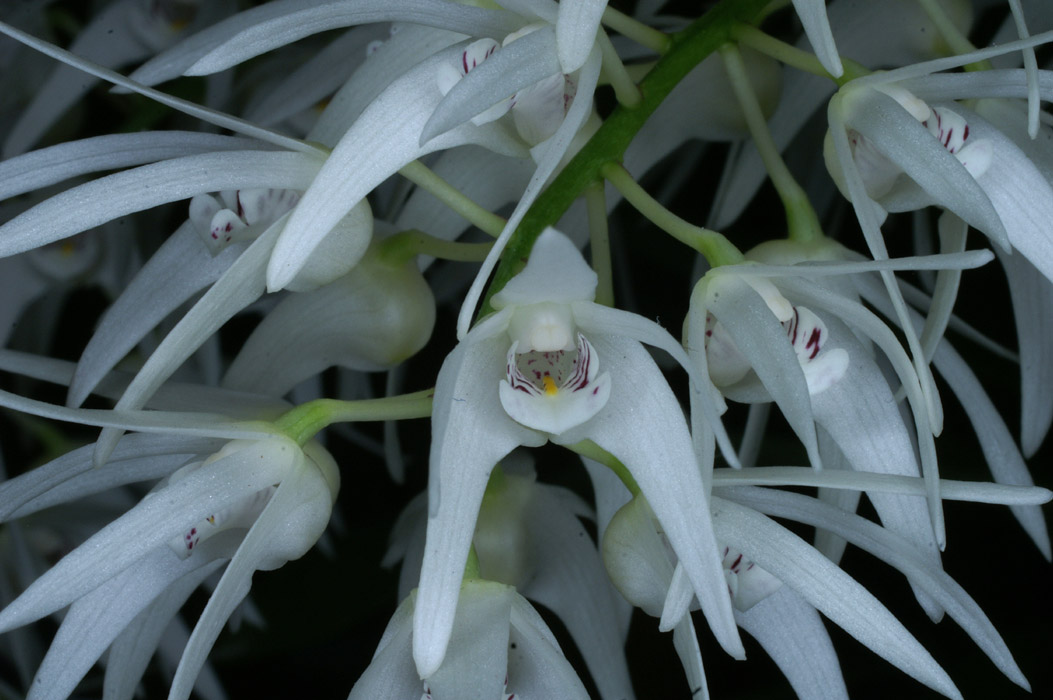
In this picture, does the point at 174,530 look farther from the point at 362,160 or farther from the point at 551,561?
the point at 551,561

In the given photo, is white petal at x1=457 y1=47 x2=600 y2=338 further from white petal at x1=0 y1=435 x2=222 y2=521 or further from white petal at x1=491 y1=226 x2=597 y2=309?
white petal at x1=0 y1=435 x2=222 y2=521

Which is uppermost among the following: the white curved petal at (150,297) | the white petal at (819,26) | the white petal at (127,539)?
the white petal at (819,26)

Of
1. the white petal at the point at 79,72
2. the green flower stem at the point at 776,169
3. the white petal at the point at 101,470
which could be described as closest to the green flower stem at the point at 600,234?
the green flower stem at the point at 776,169

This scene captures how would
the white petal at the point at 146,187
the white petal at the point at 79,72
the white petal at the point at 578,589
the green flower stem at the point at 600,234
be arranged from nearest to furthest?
the white petal at the point at 146,187, the green flower stem at the point at 600,234, the white petal at the point at 578,589, the white petal at the point at 79,72

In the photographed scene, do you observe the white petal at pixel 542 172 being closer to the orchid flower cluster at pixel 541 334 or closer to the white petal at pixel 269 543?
the orchid flower cluster at pixel 541 334

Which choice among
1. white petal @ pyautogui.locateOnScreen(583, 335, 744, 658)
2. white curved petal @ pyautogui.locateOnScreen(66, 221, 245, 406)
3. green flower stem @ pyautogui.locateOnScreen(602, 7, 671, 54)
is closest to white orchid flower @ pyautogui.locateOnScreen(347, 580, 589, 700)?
white petal @ pyautogui.locateOnScreen(583, 335, 744, 658)

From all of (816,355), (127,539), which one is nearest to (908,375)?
(816,355)
